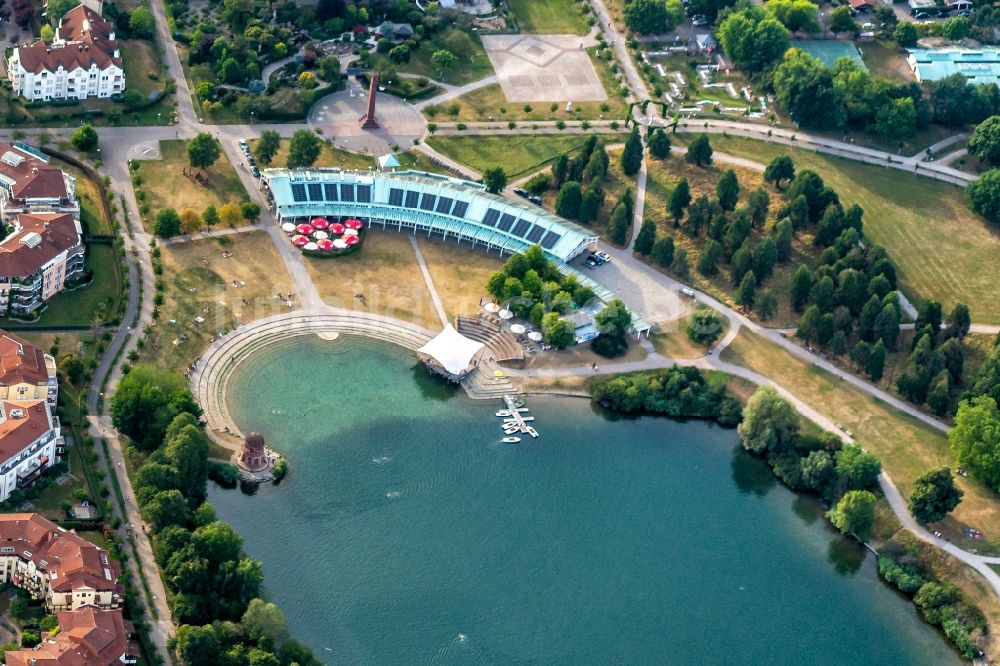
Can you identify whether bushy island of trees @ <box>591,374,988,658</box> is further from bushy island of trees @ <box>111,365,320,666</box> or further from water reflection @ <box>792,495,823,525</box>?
bushy island of trees @ <box>111,365,320,666</box>

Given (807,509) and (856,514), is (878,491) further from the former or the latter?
(807,509)

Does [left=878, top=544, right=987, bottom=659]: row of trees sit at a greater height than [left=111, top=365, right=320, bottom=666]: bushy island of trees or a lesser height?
lesser

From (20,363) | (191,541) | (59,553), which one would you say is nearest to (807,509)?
(191,541)

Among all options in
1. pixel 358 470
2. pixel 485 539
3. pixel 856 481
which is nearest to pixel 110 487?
pixel 358 470

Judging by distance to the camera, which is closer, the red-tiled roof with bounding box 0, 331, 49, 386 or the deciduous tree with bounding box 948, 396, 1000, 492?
the red-tiled roof with bounding box 0, 331, 49, 386

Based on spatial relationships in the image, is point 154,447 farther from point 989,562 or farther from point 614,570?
point 989,562

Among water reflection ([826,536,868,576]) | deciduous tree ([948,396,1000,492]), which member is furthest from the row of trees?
deciduous tree ([948,396,1000,492])
